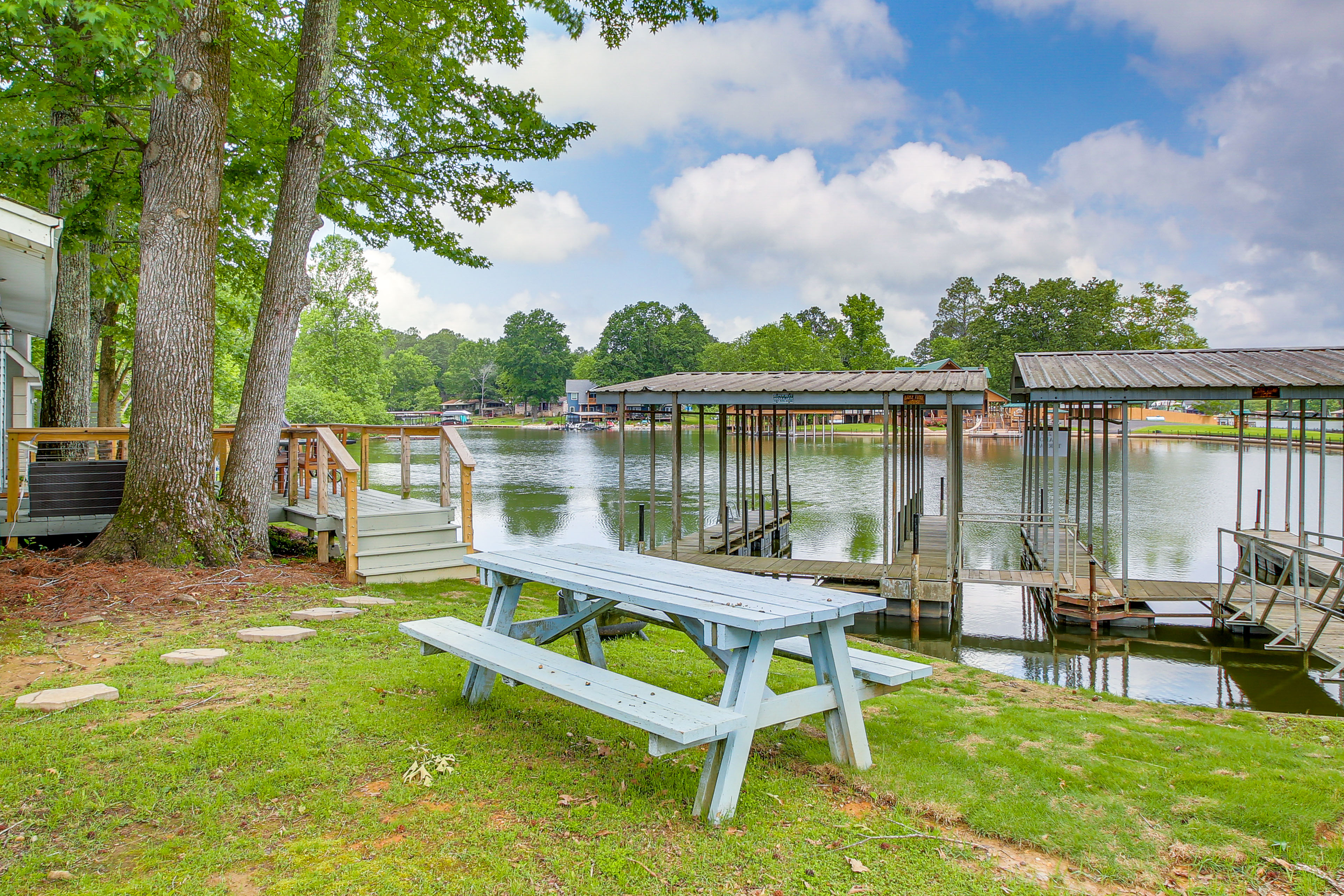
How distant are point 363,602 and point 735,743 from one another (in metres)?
4.71

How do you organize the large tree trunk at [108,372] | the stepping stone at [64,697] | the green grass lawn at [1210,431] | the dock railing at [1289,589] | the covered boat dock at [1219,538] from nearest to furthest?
the stepping stone at [64,697] → the dock railing at [1289,589] → the covered boat dock at [1219,538] → the large tree trunk at [108,372] → the green grass lawn at [1210,431]

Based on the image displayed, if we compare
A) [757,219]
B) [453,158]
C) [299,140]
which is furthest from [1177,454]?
[299,140]

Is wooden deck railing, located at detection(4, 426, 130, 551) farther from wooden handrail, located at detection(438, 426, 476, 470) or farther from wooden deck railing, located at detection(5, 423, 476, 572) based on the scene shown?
wooden handrail, located at detection(438, 426, 476, 470)

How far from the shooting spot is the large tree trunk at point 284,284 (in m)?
8.06

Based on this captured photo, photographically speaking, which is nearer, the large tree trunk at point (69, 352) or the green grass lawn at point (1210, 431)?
the large tree trunk at point (69, 352)

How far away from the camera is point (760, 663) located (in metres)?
3.02

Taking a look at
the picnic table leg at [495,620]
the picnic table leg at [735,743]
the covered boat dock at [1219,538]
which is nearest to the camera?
the picnic table leg at [735,743]

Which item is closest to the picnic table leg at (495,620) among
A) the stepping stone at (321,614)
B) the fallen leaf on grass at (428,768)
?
the fallen leaf on grass at (428,768)

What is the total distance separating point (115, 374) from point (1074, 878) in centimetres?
2387

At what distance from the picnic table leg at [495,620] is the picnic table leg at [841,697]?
5.36ft

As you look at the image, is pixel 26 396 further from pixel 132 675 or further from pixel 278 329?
pixel 132 675

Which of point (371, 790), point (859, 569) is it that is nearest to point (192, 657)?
point (371, 790)

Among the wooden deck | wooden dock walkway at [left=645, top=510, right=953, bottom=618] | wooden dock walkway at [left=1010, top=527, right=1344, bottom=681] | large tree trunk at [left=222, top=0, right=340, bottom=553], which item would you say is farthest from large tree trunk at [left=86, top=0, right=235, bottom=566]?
wooden dock walkway at [left=1010, top=527, right=1344, bottom=681]

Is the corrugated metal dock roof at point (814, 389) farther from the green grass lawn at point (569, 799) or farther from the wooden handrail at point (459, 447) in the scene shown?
the green grass lawn at point (569, 799)
